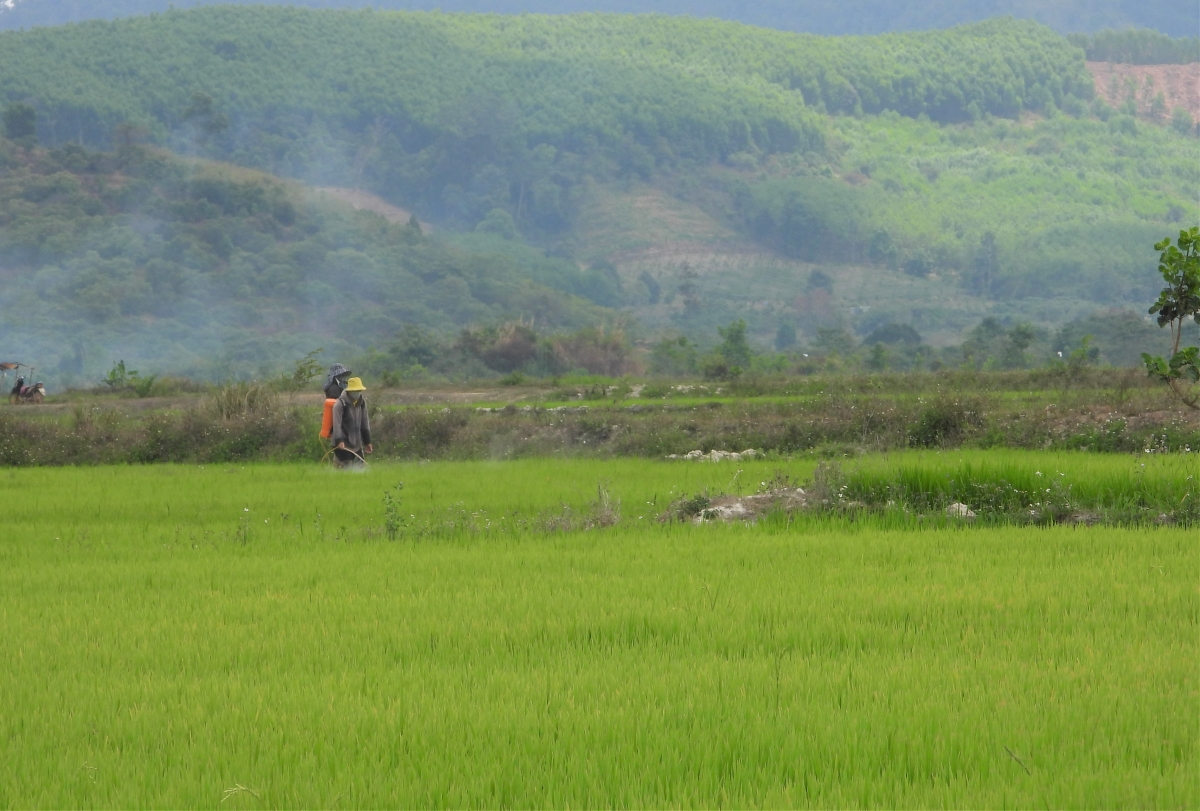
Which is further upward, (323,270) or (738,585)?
(323,270)

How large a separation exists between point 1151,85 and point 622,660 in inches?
7117

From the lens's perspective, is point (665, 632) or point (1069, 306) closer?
point (665, 632)

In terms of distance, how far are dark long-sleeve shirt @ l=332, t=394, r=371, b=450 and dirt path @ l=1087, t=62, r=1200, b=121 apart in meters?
164

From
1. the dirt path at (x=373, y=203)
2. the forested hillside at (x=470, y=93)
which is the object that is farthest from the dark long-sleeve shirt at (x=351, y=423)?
the dirt path at (x=373, y=203)

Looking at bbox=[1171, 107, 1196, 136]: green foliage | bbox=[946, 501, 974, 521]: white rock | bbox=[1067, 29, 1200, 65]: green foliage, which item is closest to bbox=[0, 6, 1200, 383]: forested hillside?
bbox=[1171, 107, 1196, 136]: green foliage

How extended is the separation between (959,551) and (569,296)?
84.5 m

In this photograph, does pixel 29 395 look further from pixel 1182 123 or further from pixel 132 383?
pixel 1182 123

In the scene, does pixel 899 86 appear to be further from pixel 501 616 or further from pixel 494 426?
pixel 501 616

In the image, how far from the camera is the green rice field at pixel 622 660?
13.8ft

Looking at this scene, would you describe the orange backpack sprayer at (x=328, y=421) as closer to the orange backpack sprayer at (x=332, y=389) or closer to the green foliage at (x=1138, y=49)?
the orange backpack sprayer at (x=332, y=389)

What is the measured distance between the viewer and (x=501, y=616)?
6469mm

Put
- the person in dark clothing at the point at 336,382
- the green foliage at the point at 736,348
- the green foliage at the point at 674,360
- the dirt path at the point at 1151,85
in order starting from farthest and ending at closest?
the dirt path at the point at 1151,85 < the green foliage at the point at 674,360 < the green foliage at the point at 736,348 < the person in dark clothing at the point at 336,382

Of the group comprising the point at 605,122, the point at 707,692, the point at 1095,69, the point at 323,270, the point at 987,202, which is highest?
the point at 1095,69

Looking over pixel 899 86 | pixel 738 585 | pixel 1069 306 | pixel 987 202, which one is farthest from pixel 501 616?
pixel 899 86
